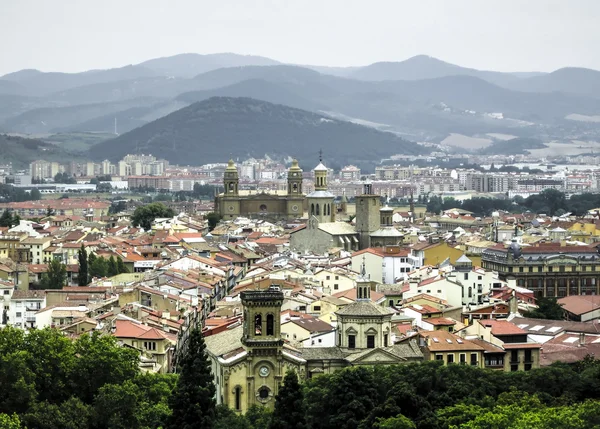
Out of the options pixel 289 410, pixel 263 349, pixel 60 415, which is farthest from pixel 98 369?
pixel 289 410

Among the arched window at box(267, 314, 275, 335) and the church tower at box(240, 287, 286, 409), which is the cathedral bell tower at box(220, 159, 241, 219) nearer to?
the arched window at box(267, 314, 275, 335)

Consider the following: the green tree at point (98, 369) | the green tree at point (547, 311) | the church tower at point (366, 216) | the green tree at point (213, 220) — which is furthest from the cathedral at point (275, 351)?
the green tree at point (213, 220)

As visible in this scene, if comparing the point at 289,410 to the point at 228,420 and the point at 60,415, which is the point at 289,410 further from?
the point at 60,415

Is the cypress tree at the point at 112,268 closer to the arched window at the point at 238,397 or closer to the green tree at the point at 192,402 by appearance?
the arched window at the point at 238,397

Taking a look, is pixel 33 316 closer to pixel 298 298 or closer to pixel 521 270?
pixel 298 298

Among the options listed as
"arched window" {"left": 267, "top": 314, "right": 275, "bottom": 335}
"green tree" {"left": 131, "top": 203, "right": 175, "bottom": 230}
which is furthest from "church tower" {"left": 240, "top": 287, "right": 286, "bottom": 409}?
"green tree" {"left": 131, "top": 203, "right": 175, "bottom": 230}

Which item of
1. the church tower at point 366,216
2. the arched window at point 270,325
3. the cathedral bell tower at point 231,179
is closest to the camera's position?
the arched window at point 270,325

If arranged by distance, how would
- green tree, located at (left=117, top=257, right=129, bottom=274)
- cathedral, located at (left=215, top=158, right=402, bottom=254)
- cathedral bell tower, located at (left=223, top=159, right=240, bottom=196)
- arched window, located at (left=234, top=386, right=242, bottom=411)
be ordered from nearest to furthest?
arched window, located at (left=234, top=386, right=242, bottom=411), green tree, located at (left=117, top=257, right=129, bottom=274), cathedral, located at (left=215, top=158, right=402, bottom=254), cathedral bell tower, located at (left=223, top=159, right=240, bottom=196)
